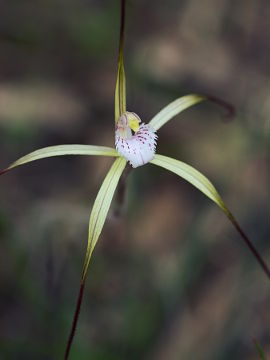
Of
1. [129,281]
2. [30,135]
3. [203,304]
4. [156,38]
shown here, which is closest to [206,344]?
[203,304]

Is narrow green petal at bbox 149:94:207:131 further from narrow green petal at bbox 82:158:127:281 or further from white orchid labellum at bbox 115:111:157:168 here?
narrow green petal at bbox 82:158:127:281

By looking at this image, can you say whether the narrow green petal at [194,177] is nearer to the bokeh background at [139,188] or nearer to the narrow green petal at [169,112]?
the narrow green petal at [169,112]

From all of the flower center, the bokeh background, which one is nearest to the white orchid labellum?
the flower center

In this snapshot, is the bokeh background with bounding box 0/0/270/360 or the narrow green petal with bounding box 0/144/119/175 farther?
the bokeh background with bounding box 0/0/270/360

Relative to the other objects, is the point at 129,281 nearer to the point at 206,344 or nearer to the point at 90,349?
the point at 90,349

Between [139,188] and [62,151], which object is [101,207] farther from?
[139,188]

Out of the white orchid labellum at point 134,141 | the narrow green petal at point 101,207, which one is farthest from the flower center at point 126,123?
the narrow green petal at point 101,207
